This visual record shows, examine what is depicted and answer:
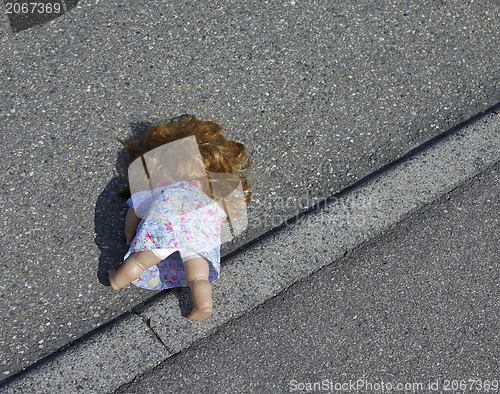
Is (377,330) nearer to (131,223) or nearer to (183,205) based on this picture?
(183,205)

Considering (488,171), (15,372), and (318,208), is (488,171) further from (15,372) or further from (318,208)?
(15,372)

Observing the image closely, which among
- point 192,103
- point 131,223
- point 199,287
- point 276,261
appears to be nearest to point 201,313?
point 199,287

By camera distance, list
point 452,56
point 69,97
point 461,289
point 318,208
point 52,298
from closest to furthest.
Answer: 1. point 52,298
2. point 461,289
3. point 318,208
4. point 69,97
5. point 452,56

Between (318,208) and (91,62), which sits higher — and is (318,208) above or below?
below

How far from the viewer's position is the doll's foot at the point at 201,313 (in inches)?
86.0

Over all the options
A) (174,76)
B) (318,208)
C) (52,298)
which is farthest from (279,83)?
(52,298)

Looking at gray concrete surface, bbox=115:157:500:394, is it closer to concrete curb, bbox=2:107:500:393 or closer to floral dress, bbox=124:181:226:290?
concrete curb, bbox=2:107:500:393

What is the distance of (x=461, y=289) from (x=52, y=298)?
95.0 inches

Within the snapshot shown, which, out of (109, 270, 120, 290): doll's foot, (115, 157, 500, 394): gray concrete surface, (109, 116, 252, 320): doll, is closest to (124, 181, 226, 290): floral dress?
(109, 116, 252, 320): doll

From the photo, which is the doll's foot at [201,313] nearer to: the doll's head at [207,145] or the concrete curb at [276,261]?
the concrete curb at [276,261]

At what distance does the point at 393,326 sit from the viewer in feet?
7.77

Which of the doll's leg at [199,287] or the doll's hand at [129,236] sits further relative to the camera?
the doll's hand at [129,236]

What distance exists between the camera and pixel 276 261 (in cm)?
246

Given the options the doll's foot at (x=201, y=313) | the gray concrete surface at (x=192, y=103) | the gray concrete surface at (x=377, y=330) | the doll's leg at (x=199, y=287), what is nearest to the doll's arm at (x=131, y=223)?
the gray concrete surface at (x=192, y=103)
